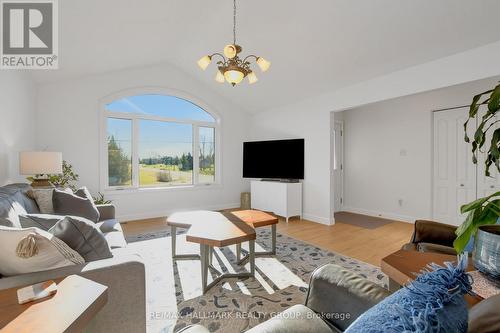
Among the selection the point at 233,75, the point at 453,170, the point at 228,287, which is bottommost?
the point at 228,287

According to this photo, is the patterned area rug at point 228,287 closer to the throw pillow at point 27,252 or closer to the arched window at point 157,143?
the throw pillow at point 27,252

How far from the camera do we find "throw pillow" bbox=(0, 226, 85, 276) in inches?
47.1

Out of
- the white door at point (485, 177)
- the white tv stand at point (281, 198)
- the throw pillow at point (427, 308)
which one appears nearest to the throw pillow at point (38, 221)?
the throw pillow at point (427, 308)

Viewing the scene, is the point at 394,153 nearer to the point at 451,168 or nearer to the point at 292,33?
the point at 451,168

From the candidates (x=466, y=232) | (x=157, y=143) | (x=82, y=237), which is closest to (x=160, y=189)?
(x=157, y=143)

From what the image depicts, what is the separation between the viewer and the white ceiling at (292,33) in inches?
103

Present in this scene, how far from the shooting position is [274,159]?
17.7ft

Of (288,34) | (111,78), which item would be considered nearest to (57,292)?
(288,34)

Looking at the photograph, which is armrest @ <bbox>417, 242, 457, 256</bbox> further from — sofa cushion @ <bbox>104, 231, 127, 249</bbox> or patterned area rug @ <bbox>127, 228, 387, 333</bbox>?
sofa cushion @ <bbox>104, 231, 127, 249</bbox>

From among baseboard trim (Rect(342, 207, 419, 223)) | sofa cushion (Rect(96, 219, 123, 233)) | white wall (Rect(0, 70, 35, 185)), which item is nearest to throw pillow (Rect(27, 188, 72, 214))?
sofa cushion (Rect(96, 219, 123, 233))

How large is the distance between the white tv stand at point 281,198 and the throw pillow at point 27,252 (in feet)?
13.1

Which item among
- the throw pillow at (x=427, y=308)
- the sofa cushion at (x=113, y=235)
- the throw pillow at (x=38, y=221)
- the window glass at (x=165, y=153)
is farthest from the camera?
the window glass at (x=165, y=153)

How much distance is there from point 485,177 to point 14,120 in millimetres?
6958

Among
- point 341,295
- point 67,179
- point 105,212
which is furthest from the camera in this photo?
point 67,179
